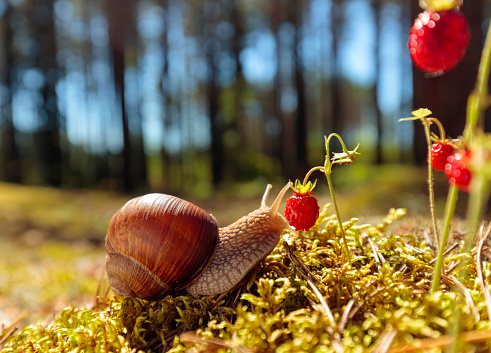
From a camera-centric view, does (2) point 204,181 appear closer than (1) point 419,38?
No

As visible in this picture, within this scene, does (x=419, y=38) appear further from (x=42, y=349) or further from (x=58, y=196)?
(x=58, y=196)

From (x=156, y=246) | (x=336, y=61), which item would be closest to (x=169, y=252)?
(x=156, y=246)

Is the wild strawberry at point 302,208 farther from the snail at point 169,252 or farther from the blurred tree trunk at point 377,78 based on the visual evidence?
the blurred tree trunk at point 377,78

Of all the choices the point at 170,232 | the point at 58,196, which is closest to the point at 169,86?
the point at 58,196

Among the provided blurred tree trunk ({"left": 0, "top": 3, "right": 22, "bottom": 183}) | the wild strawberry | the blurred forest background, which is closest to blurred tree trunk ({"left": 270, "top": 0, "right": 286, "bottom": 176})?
the blurred forest background

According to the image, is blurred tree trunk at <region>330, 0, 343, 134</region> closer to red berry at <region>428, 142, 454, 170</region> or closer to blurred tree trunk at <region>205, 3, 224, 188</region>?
blurred tree trunk at <region>205, 3, 224, 188</region>

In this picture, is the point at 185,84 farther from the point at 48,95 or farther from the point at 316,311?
the point at 316,311
